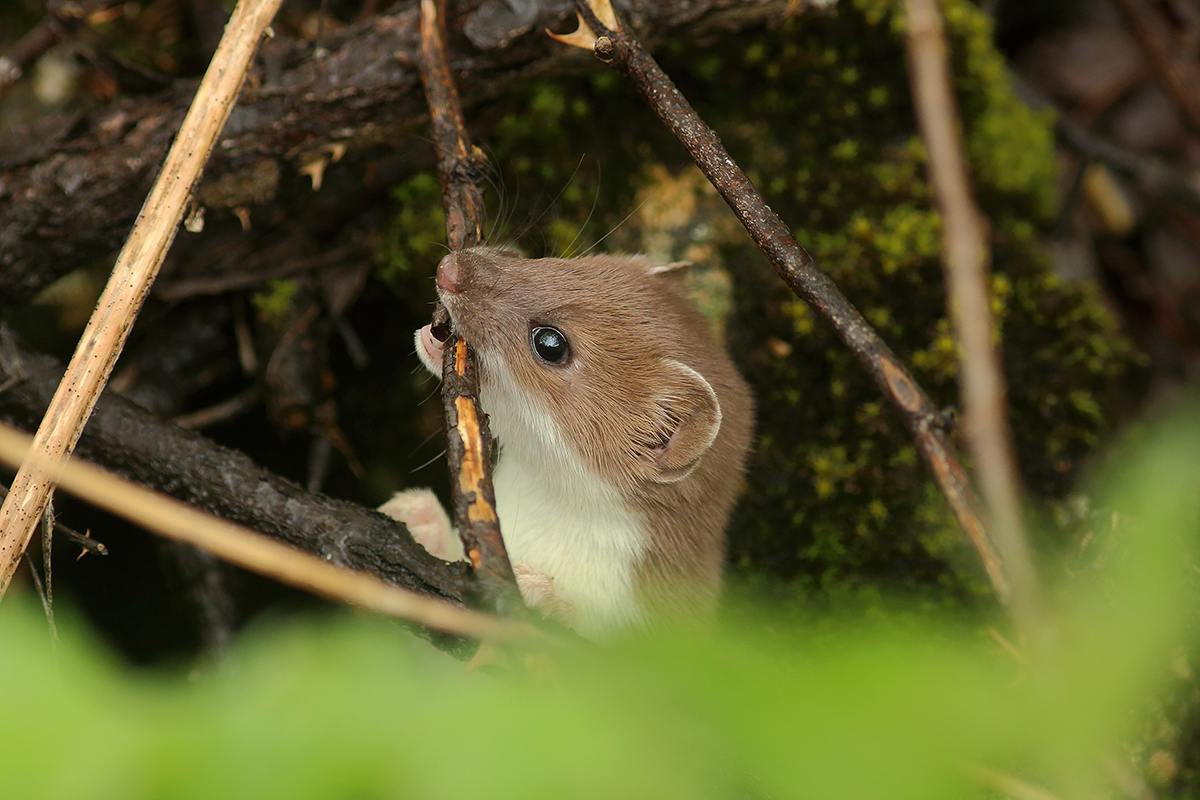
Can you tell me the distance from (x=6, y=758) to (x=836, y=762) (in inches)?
23.0

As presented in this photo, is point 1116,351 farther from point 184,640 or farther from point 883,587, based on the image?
point 184,640

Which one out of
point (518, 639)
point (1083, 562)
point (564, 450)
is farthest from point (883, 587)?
point (518, 639)

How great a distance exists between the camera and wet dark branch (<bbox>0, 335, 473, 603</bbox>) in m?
1.79

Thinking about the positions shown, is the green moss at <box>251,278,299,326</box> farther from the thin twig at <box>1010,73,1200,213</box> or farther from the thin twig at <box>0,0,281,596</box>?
the thin twig at <box>1010,73,1200,213</box>

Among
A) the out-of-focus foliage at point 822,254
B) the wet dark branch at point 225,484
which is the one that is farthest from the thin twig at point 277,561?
the out-of-focus foliage at point 822,254

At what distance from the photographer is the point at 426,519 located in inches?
100

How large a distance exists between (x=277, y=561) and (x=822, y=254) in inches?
89.1

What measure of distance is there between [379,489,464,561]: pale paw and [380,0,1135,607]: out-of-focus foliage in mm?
885

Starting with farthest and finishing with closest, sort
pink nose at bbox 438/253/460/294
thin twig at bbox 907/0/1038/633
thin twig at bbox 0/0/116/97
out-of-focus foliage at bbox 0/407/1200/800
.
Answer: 1. thin twig at bbox 0/0/116/97
2. pink nose at bbox 438/253/460/294
3. thin twig at bbox 907/0/1038/633
4. out-of-focus foliage at bbox 0/407/1200/800

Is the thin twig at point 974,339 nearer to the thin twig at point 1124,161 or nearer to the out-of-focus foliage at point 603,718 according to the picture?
the out-of-focus foliage at point 603,718

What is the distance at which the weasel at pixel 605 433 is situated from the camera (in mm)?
2312

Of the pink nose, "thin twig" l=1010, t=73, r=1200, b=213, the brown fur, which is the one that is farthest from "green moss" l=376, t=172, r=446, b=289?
"thin twig" l=1010, t=73, r=1200, b=213

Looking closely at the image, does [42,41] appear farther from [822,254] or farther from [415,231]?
[822,254]

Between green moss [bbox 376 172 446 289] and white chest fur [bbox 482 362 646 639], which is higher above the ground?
green moss [bbox 376 172 446 289]
